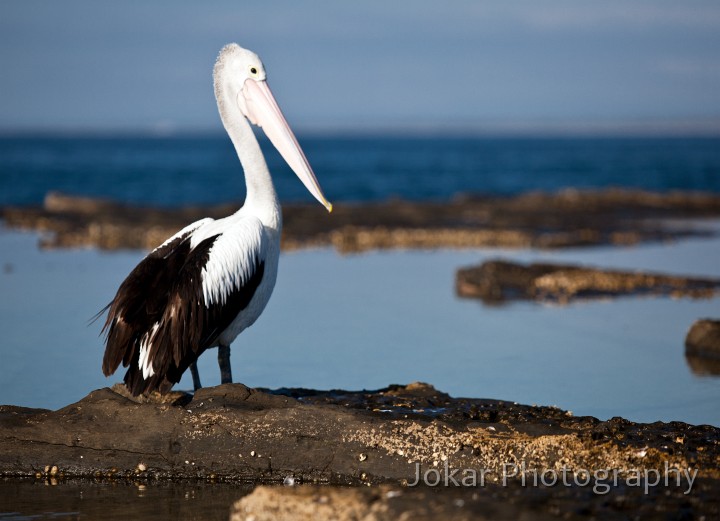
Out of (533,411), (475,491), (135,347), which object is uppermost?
(135,347)

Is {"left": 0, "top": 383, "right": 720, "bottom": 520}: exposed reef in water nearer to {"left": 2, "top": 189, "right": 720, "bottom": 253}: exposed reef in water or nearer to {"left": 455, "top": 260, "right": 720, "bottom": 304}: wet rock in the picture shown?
{"left": 455, "top": 260, "right": 720, "bottom": 304}: wet rock

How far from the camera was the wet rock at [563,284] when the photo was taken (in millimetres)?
12188

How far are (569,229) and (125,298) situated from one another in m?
15.6

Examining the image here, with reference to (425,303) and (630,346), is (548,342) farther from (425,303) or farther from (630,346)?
(425,303)

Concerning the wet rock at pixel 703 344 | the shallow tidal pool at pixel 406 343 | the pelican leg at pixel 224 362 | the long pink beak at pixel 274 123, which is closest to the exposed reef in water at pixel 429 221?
the shallow tidal pool at pixel 406 343

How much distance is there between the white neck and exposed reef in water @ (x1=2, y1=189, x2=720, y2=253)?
1007 cm

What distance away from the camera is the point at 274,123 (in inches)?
279

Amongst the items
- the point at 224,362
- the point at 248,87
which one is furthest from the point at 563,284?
the point at 224,362

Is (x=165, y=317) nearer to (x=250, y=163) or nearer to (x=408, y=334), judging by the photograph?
(x=250, y=163)

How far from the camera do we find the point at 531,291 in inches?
486

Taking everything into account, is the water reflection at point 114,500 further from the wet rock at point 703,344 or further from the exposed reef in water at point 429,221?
the exposed reef in water at point 429,221

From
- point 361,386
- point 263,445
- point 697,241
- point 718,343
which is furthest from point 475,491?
point 697,241

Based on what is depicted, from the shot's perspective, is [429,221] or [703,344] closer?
[703,344]

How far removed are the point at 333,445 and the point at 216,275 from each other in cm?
126
